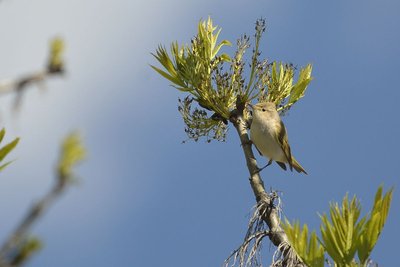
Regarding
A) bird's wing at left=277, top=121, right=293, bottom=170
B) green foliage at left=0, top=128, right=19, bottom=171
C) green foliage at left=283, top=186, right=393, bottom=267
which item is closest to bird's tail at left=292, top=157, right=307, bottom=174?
bird's wing at left=277, top=121, right=293, bottom=170

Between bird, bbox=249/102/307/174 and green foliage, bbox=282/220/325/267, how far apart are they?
2.59m

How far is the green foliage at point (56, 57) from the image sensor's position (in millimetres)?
2395

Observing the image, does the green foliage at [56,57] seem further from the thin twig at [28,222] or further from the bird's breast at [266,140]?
the bird's breast at [266,140]

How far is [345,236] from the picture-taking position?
17.6ft

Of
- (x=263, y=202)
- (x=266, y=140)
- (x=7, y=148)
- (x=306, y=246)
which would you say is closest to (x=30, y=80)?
(x=7, y=148)

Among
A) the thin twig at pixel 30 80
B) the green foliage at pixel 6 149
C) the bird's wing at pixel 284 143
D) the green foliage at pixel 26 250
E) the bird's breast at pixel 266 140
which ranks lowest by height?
the green foliage at pixel 26 250

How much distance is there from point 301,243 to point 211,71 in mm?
2822

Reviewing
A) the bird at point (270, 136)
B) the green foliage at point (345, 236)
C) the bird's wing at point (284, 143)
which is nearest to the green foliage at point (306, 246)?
the green foliage at point (345, 236)

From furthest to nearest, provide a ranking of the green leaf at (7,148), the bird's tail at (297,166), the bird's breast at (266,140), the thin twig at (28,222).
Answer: the bird's tail at (297,166) < the bird's breast at (266,140) < the green leaf at (7,148) < the thin twig at (28,222)

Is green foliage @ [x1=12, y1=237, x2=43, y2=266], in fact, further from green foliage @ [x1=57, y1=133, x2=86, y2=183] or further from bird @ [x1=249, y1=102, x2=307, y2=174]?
bird @ [x1=249, y1=102, x2=307, y2=174]

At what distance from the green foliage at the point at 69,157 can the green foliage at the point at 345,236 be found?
137 inches

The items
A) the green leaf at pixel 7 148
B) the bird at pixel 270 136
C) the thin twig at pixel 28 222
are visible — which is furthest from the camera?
the bird at pixel 270 136

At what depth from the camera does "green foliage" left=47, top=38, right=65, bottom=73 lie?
239cm

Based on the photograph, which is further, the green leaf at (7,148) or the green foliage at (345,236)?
the green foliage at (345,236)
